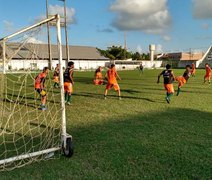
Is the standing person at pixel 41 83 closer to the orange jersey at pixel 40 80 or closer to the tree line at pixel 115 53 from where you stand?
the orange jersey at pixel 40 80

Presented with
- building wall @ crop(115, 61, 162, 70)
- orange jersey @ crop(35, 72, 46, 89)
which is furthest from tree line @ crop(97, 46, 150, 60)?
orange jersey @ crop(35, 72, 46, 89)

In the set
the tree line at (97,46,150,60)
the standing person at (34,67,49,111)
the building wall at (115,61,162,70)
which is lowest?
the standing person at (34,67,49,111)

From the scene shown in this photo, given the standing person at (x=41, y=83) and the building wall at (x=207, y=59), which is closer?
the standing person at (x=41, y=83)

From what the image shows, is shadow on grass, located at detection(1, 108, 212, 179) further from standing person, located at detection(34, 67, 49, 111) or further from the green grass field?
standing person, located at detection(34, 67, 49, 111)

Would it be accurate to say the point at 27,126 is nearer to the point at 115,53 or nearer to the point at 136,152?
the point at 136,152

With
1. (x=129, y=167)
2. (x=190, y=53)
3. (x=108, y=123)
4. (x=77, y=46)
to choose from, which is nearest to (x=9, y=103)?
(x=108, y=123)

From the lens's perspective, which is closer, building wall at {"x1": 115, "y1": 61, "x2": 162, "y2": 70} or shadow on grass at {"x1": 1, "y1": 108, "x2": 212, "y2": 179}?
shadow on grass at {"x1": 1, "y1": 108, "x2": 212, "y2": 179}

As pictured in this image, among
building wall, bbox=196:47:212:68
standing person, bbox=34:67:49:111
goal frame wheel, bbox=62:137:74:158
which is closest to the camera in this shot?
goal frame wheel, bbox=62:137:74:158

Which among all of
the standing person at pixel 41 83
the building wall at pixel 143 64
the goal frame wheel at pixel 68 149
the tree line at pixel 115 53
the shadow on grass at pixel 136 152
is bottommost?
the shadow on grass at pixel 136 152

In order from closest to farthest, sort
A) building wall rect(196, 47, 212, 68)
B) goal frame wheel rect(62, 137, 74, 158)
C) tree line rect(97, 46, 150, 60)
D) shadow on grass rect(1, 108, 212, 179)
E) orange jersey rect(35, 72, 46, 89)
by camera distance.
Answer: shadow on grass rect(1, 108, 212, 179) < goal frame wheel rect(62, 137, 74, 158) < orange jersey rect(35, 72, 46, 89) < building wall rect(196, 47, 212, 68) < tree line rect(97, 46, 150, 60)

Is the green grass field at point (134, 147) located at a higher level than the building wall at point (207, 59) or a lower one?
lower

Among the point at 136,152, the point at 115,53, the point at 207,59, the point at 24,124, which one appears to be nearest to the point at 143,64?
the point at 115,53

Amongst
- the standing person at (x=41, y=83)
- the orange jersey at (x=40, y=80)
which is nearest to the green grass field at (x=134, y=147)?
the standing person at (x=41, y=83)

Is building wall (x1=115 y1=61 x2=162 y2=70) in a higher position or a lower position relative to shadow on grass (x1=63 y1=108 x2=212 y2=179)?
higher
